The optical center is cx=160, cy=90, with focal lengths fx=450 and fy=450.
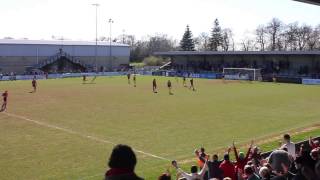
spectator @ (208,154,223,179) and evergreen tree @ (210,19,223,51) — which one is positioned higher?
evergreen tree @ (210,19,223,51)

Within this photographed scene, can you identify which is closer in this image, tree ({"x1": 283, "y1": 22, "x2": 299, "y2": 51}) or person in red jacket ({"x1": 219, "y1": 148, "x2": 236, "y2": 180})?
person in red jacket ({"x1": 219, "y1": 148, "x2": 236, "y2": 180})

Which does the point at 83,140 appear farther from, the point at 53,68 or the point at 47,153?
the point at 53,68

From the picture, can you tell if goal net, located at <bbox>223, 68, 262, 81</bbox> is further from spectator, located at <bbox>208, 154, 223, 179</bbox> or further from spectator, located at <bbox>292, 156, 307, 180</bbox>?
spectator, located at <bbox>292, 156, 307, 180</bbox>

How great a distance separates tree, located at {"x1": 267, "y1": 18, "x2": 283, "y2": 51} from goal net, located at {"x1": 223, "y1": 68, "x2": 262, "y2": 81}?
174 feet

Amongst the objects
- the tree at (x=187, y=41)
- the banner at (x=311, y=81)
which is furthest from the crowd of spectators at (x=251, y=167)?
the tree at (x=187, y=41)

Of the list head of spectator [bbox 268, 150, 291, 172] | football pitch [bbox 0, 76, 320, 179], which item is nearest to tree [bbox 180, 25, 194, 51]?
football pitch [bbox 0, 76, 320, 179]

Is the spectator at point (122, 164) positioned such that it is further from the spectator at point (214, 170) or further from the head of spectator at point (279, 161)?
the spectator at point (214, 170)

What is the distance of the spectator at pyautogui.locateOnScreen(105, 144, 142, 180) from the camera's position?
4.71m

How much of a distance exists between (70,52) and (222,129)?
80584 mm

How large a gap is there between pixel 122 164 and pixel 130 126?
2102 centimetres

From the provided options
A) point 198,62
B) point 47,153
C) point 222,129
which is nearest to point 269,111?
point 222,129

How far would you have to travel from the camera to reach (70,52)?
101 m

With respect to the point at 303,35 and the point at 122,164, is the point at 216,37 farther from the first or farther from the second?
the point at 122,164

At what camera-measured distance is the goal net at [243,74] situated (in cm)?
6881
